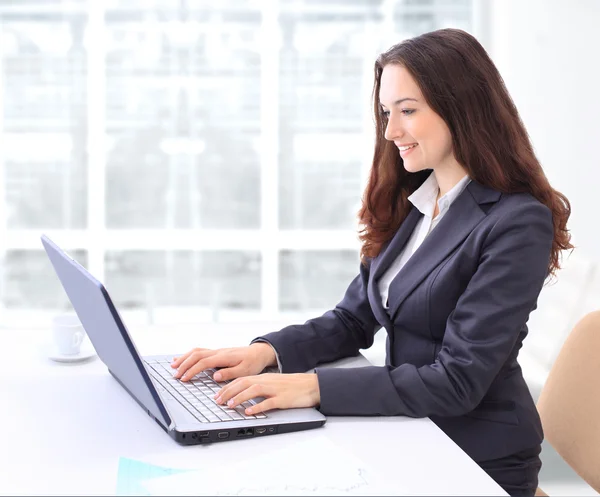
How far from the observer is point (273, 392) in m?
1.26

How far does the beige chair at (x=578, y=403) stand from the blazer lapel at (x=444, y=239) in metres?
0.33

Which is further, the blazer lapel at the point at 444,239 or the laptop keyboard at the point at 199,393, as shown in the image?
the blazer lapel at the point at 444,239

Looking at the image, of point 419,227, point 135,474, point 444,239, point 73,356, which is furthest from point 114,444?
point 419,227

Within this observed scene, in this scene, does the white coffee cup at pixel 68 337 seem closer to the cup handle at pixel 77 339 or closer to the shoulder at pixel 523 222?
the cup handle at pixel 77 339

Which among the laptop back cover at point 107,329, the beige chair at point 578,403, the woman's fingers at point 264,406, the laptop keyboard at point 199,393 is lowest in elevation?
the beige chair at point 578,403

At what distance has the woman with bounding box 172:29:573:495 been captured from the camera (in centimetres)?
131

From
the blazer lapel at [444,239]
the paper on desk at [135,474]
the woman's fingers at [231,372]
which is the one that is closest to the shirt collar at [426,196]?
the blazer lapel at [444,239]

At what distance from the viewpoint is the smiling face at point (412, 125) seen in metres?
1.52

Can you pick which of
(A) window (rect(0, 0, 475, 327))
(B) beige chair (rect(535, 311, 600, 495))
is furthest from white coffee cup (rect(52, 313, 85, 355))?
(A) window (rect(0, 0, 475, 327))

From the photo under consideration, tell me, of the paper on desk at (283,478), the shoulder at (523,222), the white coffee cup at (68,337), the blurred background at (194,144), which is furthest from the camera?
the blurred background at (194,144)

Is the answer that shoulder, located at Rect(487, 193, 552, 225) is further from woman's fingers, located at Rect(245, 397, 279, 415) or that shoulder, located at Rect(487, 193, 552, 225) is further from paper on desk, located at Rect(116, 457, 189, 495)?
paper on desk, located at Rect(116, 457, 189, 495)

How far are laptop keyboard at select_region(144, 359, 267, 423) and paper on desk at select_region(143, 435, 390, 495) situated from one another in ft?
0.43

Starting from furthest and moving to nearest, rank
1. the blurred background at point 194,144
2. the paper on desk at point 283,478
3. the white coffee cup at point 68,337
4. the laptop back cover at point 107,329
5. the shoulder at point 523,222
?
the blurred background at point 194,144 → the white coffee cup at point 68,337 → the shoulder at point 523,222 → the laptop back cover at point 107,329 → the paper on desk at point 283,478

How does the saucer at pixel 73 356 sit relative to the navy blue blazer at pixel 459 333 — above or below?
below
